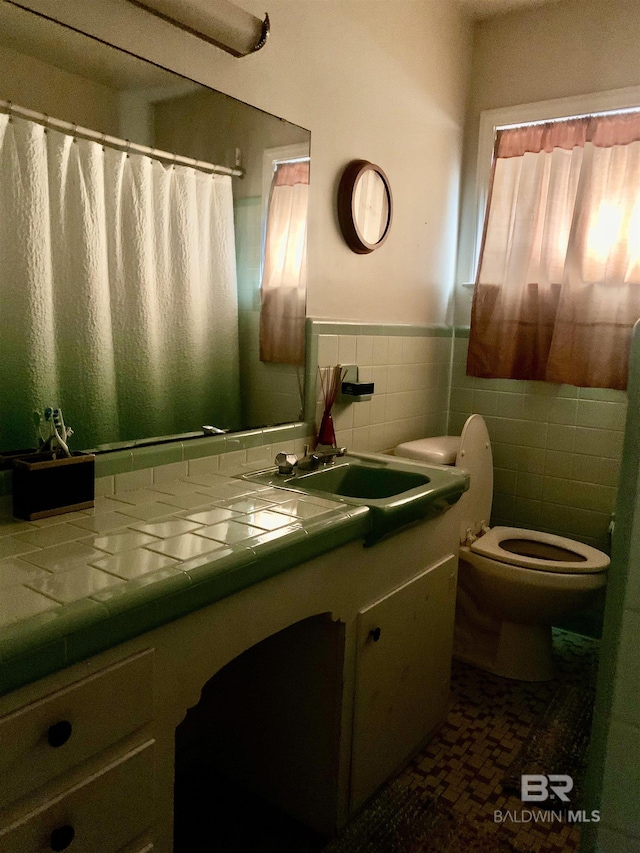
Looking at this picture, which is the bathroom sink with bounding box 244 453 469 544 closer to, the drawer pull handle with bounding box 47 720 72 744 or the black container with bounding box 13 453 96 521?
the black container with bounding box 13 453 96 521

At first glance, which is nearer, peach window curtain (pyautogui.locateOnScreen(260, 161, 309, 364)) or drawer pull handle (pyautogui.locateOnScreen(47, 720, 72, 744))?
drawer pull handle (pyautogui.locateOnScreen(47, 720, 72, 744))

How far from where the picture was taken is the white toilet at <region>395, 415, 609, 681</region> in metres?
2.27

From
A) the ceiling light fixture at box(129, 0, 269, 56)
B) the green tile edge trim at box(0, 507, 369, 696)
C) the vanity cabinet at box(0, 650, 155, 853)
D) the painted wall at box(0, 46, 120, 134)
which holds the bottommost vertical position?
the vanity cabinet at box(0, 650, 155, 853)

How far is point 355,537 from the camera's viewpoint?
1.46 m

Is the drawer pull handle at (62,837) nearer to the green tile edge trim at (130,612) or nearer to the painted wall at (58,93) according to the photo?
the green tile edge trim at (130,612)

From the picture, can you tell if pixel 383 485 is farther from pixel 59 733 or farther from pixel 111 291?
pixel 59 733

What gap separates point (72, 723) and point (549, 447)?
93.5 inches

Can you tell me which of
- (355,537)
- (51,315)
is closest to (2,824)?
(355,537)

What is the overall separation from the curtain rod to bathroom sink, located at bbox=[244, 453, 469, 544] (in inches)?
33.2

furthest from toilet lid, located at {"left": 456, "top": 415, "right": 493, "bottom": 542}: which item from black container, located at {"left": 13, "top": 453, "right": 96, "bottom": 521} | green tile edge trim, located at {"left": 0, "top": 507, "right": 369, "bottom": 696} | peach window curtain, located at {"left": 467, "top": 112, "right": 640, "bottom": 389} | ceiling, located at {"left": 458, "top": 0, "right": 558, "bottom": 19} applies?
ceiling, located at {"left": 458, "top": 0, "right": 558, "bottom": 19}

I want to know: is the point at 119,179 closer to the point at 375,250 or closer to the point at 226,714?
the point at 375,250

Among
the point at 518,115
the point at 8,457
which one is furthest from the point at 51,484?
the point at 518,115

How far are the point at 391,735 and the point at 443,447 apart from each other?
112 cm

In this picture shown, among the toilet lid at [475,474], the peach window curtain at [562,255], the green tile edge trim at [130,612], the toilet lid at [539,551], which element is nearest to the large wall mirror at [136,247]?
the green tile edge trim at [130,612]
